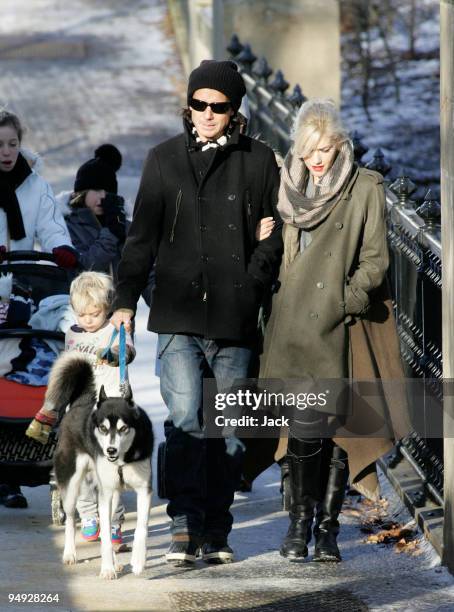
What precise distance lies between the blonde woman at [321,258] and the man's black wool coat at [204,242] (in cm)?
14

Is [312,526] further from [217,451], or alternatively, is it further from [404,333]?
[404,333]

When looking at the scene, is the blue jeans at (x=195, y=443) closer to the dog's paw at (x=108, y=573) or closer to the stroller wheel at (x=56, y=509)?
the dog's paw at (x=108, y=573)

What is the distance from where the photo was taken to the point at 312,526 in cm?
700

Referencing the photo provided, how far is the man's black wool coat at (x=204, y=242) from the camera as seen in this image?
6.39 m

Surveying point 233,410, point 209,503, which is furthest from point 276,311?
point 209,503

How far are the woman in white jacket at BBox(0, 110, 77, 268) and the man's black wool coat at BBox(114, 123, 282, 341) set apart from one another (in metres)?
1.15

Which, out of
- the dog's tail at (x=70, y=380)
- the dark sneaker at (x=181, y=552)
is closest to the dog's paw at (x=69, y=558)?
the dark sneaker at (x=181, y=552)

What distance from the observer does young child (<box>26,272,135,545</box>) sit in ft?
21.9

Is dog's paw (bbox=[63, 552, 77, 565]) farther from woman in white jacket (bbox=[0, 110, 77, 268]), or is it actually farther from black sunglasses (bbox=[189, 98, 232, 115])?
black sunglasses (bbox=[189, 98, 232, 115])

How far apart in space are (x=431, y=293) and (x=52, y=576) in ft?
6.87

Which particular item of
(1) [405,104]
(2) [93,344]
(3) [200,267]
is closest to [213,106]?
(3) [200,267]

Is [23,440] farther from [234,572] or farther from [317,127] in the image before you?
[317,127]

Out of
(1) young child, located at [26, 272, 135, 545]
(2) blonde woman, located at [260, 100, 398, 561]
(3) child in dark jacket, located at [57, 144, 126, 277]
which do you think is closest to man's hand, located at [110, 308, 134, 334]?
(1) young child, located at [26, 272, 135, 545]

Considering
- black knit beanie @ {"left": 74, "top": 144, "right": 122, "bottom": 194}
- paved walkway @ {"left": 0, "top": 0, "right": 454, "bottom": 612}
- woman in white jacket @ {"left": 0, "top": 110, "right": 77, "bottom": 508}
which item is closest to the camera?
paved walkway @ {"left": 0, "top": 0, "right": 454, "bottom": 612}
